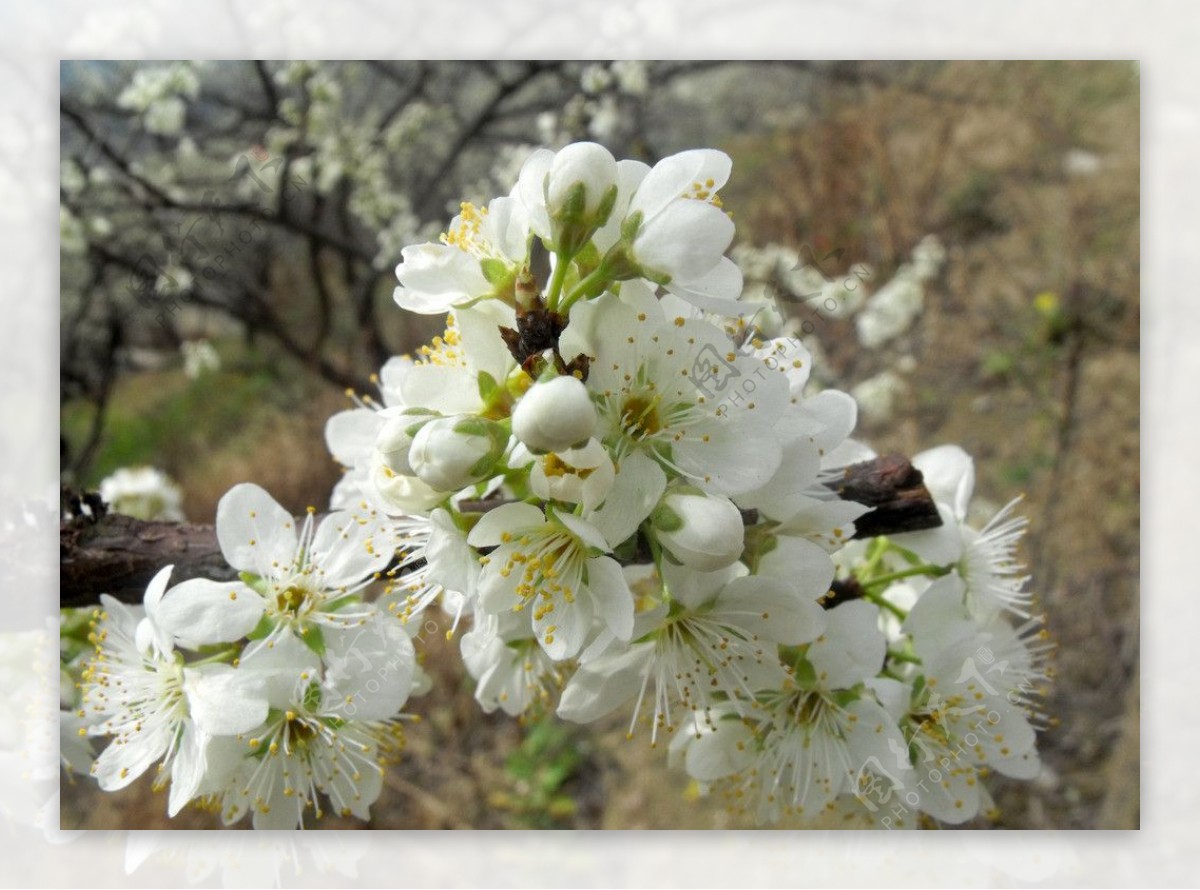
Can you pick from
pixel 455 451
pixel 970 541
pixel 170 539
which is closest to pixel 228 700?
pixel 170 539

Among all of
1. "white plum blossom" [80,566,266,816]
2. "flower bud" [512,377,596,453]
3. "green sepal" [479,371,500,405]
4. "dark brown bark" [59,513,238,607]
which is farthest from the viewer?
"dark brown bark" [59,513,238,607]

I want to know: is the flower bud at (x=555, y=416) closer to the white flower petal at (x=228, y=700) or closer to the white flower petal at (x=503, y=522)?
the white flower petal at (x=503, y=522)

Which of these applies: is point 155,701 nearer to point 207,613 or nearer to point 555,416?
point 207,613

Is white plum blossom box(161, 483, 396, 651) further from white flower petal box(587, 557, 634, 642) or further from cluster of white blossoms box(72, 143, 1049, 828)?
white flower petal box(587, 557, 634, 642)

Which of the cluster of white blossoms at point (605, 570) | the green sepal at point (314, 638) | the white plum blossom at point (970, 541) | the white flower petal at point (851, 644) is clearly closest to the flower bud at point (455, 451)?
the cluster of white blossoms at point (605, 570)

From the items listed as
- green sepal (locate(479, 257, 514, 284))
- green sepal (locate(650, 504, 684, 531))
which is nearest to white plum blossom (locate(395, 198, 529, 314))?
green sepal (locate(479, 257, 514, 284))

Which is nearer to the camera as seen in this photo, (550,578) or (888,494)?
(550,578)

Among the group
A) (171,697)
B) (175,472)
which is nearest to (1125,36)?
(171,697)

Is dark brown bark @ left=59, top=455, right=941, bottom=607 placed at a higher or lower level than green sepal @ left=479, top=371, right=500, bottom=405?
lower
